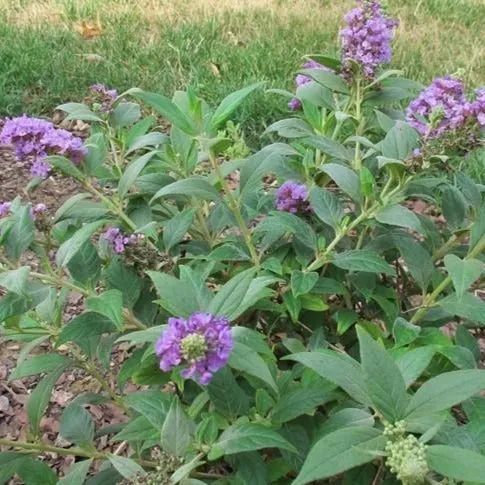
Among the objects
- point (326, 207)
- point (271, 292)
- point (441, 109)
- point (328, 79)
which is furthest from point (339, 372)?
point (328, 79)

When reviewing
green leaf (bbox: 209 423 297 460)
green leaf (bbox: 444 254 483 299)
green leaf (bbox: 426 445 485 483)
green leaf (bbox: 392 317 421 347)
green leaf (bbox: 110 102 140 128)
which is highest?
green leaf (bbox: 110 102 140 128)

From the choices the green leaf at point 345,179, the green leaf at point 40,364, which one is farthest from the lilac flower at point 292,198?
the green leaf at point 40,364

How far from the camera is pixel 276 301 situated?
6.16 ft

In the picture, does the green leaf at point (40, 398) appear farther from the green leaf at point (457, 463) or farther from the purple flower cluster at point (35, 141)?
the green leaf at point (457, 463)

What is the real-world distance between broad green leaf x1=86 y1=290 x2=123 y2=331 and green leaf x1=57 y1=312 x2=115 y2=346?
11cm

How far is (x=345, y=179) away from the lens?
1708 mm

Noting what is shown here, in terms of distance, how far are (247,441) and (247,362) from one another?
0.43 feet

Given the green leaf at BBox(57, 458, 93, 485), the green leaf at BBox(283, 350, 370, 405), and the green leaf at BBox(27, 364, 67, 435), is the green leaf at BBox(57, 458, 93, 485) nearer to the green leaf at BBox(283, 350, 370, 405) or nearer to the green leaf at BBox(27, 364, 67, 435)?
the green leaf at BBox(27, 364, 67, 435)

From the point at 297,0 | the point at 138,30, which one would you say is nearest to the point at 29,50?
the point at 138,30

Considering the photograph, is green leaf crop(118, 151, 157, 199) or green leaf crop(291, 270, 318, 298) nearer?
green leaf crop(291, 270, 318, 298)

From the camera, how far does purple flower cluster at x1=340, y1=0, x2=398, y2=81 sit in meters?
1.93

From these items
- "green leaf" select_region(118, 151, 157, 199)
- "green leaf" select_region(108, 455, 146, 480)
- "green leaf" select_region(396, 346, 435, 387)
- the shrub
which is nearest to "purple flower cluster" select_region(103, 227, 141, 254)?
the shrub

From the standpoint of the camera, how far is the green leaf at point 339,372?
1.25 meters

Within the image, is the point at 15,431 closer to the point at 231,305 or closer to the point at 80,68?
the point at 231,305
